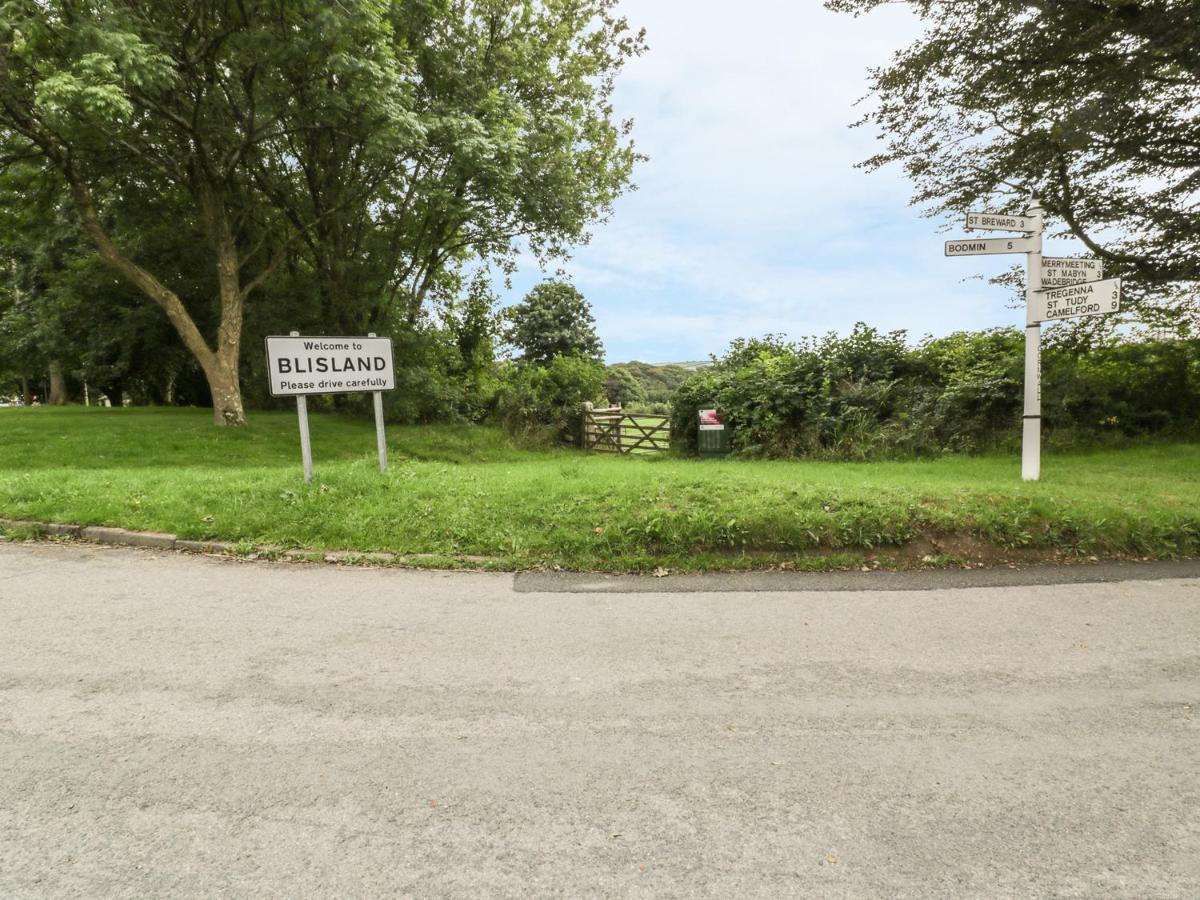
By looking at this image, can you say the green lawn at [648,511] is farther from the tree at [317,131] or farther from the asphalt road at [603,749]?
the tree at [317,131]

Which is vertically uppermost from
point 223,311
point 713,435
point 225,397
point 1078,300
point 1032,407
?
point 223,311

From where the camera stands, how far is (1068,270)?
8.07m

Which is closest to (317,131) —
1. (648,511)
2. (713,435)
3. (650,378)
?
(713,435)

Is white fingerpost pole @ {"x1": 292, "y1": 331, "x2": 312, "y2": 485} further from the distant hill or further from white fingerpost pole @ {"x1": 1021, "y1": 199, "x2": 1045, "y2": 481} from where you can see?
the distant hill

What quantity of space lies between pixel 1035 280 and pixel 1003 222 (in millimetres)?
968

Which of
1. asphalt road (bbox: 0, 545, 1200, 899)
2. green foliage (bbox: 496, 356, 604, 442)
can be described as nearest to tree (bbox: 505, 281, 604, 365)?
green foliage (bbox: 496, 356, 604, 442)

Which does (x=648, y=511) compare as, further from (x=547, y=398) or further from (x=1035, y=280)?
(x=547, y=398)

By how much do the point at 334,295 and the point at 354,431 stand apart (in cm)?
472

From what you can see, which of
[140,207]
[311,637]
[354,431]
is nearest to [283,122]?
[140,207]

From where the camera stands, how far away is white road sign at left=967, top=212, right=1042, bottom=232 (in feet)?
25.5

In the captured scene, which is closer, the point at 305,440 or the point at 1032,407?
the point at 305,440

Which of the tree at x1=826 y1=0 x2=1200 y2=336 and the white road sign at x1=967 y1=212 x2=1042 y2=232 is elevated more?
the tree at x1=826 y1=0 x2=1200 y2=336

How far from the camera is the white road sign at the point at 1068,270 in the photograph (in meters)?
7.96

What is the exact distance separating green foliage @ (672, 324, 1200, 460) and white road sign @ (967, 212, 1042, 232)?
5144 millimetres
